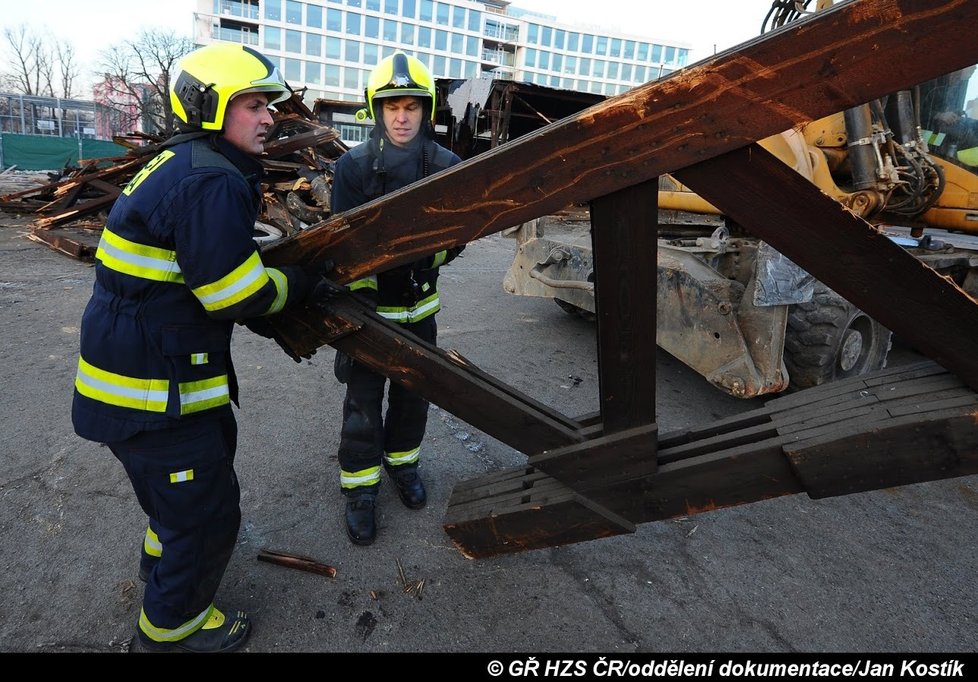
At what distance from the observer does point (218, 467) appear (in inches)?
72.5

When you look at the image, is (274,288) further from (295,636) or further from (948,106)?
(948,106)

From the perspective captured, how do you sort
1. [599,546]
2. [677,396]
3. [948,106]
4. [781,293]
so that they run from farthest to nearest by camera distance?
[948,106] < [677,396] < [781,293] < [599,546]

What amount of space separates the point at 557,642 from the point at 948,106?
16.9ft

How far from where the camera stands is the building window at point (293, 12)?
5716cm

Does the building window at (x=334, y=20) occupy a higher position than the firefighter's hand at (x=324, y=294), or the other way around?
the building window at (x=334, y=20)

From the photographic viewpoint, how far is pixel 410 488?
2.82 meters

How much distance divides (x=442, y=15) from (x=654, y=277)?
235 feet

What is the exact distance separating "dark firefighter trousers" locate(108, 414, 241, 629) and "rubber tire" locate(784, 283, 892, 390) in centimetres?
343

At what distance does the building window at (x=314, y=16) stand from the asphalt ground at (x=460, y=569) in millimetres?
65183

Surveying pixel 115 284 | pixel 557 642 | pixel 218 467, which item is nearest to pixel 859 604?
pixel 557 642

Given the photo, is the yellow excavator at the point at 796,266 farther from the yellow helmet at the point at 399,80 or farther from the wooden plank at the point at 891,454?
the yellow helmet at the point at 399,80

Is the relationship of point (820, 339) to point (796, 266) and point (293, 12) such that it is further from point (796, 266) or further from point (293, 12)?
point (293, 12)

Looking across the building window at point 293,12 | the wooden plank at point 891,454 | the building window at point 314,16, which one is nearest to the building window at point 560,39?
the building window at point 314,16

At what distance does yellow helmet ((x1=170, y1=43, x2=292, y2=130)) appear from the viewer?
1657mm
